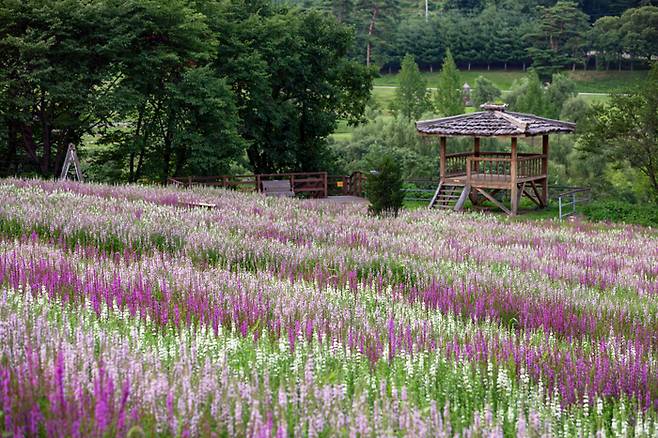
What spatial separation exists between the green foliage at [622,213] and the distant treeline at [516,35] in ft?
250

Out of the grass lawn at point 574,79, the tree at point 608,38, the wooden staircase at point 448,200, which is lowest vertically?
the wooden staircase at point 448,200

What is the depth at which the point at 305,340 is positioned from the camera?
4.91 m

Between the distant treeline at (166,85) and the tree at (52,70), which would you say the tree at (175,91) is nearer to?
the distant treeline at (166,85)

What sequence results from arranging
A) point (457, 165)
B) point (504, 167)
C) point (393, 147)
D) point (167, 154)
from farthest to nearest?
point (393, 147) → point (167, 154) → point (457, 165) → point (504, 167)

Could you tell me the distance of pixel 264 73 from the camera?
3891 centimetres

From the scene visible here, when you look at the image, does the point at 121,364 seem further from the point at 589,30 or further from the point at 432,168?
the point at 589,30

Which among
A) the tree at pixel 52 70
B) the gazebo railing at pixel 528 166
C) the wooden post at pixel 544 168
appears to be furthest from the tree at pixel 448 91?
the tree at pixel 52 70

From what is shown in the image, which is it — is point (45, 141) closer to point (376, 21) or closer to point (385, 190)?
point (385, 190)

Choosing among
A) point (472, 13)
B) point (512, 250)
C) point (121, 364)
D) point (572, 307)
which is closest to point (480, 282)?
point (572, 307)

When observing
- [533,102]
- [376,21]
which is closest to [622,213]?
[533,102]

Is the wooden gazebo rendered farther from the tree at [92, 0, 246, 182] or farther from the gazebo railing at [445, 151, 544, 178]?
the tree at [92, 0, 246, 182]

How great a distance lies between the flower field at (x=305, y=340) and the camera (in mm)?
3477

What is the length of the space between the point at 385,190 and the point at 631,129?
20742 mm

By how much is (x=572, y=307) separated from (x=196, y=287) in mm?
3617
